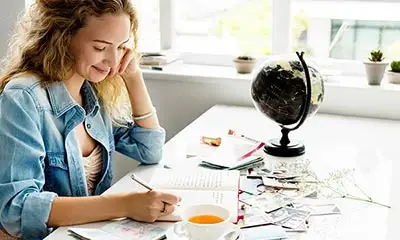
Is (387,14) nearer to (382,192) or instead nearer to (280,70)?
(280,70)

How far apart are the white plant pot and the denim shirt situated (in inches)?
35.3

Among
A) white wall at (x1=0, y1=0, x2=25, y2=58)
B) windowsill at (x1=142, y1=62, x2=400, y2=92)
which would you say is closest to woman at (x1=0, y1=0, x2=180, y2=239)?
windowsill at (x1=142, y1=62, x2=400, y2=92)

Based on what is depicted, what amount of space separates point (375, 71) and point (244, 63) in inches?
19.9

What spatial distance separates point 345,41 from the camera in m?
2.71

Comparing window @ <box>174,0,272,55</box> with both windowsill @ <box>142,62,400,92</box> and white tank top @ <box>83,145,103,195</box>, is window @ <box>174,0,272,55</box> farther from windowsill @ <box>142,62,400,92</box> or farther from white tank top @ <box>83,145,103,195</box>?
white tank top @ <box>83,145,103,195</box>

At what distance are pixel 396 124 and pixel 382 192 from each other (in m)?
0.68

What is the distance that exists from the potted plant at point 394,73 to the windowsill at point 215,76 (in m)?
0.02

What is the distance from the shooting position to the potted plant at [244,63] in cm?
262

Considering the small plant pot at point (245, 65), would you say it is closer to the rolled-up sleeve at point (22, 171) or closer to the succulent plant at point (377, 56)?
the succulent plant at point (377, 56)

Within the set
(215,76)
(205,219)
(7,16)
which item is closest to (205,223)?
(205,219)

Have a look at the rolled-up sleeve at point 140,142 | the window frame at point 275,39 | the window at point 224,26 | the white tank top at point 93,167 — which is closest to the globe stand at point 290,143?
the rolled-up sleeve at point 140,142

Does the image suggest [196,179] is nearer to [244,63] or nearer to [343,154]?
[343,154]

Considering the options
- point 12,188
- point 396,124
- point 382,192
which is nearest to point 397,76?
point 396,124

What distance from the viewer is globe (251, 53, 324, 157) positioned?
6.20 ft
